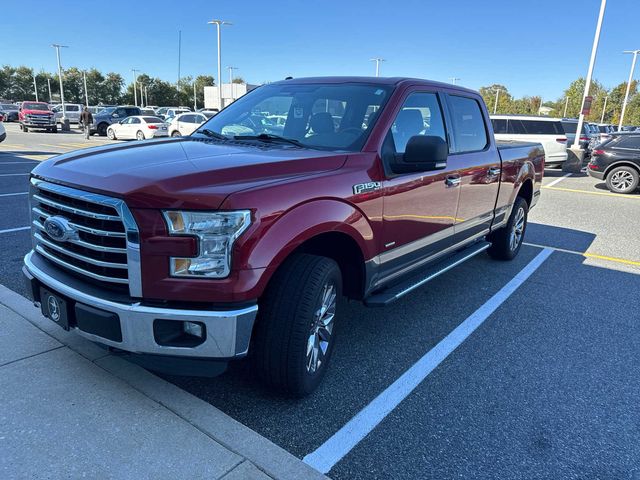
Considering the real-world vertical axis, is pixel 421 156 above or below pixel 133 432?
above

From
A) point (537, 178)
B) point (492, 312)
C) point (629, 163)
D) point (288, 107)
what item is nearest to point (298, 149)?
point (288, 107)

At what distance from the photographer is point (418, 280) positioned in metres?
3.81

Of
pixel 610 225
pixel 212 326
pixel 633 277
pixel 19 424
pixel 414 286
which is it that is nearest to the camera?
pixel 212 326

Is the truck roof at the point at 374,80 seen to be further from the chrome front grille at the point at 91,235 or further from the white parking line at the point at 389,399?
the chrome front grille at the point at 91,235

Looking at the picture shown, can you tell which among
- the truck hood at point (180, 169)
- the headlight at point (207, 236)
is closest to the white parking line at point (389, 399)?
the headlight at point (207, 236)

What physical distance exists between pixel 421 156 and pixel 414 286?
1.04m

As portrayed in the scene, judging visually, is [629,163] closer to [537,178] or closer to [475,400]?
[537,178]

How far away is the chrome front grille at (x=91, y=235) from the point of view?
233 cm

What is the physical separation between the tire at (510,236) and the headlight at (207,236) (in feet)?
14.6

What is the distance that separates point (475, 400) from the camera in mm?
3021

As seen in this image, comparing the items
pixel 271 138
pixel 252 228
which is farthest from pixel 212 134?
pixel 252 228

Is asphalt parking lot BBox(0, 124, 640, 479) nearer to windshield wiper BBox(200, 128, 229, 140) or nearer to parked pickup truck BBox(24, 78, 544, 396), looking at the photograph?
parked pickup truck BBox(24, 78, 544, 396)

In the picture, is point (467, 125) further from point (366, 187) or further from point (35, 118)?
point (35, 118)

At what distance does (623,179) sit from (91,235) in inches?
556
